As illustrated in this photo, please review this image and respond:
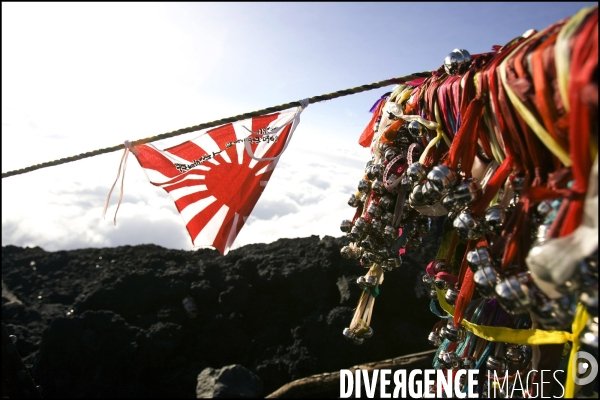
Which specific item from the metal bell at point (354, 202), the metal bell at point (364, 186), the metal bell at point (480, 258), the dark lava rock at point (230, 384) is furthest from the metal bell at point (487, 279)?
the dark lava rock at point (230, 384)

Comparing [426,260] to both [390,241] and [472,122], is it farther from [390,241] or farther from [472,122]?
[472,122]

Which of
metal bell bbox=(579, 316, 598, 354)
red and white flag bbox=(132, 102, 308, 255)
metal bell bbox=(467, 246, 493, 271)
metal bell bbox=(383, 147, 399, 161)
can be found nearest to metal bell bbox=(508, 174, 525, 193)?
metal bell bbox=(467, 246, 493, 271)

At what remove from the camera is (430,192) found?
1054mm

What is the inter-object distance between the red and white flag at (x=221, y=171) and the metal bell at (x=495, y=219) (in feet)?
3.71

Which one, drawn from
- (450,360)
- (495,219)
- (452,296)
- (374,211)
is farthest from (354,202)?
(495,219)

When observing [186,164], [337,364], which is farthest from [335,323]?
[186,164]

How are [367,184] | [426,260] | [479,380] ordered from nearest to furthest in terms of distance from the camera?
[479,380] < [367,184] < [426,260]

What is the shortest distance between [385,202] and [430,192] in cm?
46

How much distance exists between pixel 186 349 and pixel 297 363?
116cm

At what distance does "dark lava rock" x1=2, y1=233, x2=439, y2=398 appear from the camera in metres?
3.67

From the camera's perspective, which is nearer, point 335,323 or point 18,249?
point 335,323

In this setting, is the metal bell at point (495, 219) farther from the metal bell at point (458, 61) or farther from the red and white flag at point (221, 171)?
the red and white flag at point (221, 171)

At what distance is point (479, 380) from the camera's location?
1.40m

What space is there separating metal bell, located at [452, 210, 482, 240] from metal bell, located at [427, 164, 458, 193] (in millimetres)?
79
